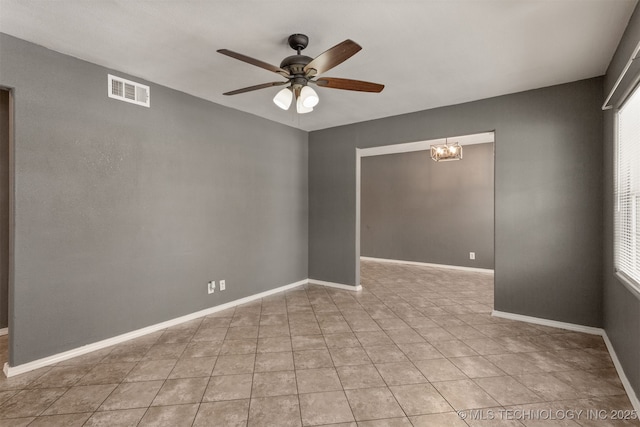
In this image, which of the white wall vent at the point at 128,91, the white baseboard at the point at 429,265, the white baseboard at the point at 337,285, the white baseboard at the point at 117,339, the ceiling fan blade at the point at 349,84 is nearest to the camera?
the ceiling fan blade at the point at 349,84

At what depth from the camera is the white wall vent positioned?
3029mm

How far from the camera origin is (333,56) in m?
2.00

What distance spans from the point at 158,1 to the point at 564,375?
Result: 4018 millimetres

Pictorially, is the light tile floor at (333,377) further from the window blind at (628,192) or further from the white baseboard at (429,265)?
the white baseboard at (429,265)

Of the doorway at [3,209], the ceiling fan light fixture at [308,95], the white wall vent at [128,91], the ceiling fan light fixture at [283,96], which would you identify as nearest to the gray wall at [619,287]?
the ceiling fan light fixture at [308,95]

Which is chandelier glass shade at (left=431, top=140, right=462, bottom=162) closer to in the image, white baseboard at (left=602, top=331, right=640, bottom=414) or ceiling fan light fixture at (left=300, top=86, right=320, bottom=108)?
white baseboard at (left=602, top=331, right=640, bottom=414)

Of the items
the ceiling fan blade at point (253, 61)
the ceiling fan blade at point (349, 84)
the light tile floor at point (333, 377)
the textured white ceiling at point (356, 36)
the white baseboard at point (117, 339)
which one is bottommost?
the light tile floor at point (333, 377)

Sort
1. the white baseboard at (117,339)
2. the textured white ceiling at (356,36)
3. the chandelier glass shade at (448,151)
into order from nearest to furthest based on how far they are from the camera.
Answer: the textured white ceiling at (356,36), the white baseboard at (117,339), the chandelier glass shade at (448,151)

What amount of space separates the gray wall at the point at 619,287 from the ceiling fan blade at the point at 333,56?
5.86 ft

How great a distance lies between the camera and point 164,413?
1.96m

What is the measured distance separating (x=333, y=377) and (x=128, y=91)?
11.0 ft

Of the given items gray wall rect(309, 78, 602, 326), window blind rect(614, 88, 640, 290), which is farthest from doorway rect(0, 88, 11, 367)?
window blind rect(614, 88, 640, 290)

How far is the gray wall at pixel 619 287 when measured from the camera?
2.02 metres

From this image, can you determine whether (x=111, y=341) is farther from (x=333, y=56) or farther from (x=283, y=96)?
(x=333, y=56)
